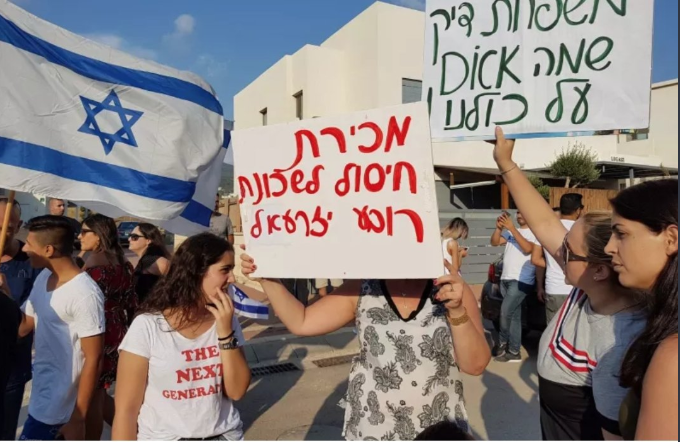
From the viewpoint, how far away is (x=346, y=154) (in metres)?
1.86

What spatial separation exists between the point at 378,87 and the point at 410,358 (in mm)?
15452

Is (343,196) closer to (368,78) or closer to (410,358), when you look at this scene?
(410,358)

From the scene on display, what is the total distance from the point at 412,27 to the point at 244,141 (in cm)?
1634

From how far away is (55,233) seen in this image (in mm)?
2814

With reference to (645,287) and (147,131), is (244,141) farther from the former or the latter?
(645,287)

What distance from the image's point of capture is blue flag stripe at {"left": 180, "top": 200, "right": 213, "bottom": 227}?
333 cm

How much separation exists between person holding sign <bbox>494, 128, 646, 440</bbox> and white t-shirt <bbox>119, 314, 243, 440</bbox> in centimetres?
143

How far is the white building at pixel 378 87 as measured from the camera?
16391 mm

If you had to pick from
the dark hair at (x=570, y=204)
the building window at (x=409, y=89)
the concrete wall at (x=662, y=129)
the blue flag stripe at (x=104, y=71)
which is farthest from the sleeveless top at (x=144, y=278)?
the concrete wall at (x=662, y=129)

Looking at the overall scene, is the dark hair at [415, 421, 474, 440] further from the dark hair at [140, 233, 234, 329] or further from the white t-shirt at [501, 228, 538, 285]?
the white t-shirt at [501, 228, 538, 285]

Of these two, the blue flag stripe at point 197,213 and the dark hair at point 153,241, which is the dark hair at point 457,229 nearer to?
the dark hair at point 153,241

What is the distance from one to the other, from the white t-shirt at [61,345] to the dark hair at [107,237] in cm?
97

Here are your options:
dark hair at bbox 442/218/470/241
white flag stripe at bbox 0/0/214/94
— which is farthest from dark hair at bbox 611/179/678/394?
dark hair at bbox 442/218/470/241

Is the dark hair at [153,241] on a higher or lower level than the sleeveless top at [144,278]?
higher
